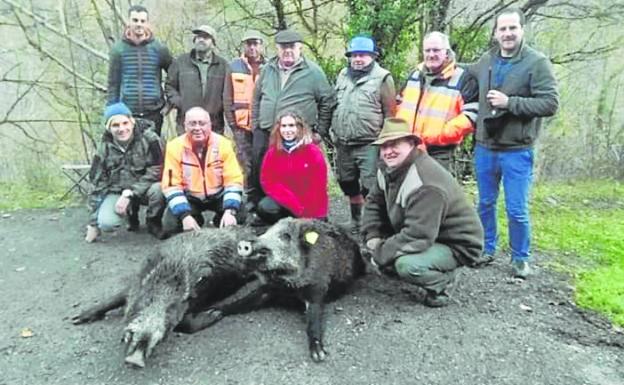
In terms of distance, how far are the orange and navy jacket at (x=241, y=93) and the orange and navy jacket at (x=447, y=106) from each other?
2144 millimetres

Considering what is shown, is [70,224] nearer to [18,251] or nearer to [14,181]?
[18,251]

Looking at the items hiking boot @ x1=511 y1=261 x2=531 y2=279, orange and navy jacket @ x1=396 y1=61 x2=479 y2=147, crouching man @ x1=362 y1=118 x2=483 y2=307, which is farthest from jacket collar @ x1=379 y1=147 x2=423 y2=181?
hiking boot @ x1=511 y1=261 x2=531 y2=279

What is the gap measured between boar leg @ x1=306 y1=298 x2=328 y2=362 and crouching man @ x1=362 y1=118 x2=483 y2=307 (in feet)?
2.09

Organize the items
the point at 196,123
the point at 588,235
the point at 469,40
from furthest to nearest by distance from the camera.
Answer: the point at 469,40, the point at 588,235, the point at 196,123

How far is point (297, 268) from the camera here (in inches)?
180

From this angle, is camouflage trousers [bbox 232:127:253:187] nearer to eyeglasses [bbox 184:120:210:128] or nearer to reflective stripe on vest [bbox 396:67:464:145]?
eyeglasses [bbox 184:120:210:128]

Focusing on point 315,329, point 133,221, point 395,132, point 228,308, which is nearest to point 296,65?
point 395,132

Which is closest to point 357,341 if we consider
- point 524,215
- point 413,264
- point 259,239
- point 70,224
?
point 413,264

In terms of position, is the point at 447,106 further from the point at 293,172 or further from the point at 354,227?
the point at 354,227

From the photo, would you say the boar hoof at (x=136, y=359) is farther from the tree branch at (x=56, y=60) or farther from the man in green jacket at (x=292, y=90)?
the tree branch at (x=56, y=60)

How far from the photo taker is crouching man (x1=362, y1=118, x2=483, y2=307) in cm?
450

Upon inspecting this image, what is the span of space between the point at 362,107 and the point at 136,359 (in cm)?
313

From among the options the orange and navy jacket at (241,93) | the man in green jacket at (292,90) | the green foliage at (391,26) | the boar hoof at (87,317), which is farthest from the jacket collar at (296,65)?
the boar hoof at (87,317)

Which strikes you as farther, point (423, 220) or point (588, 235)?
point (588, 235)
